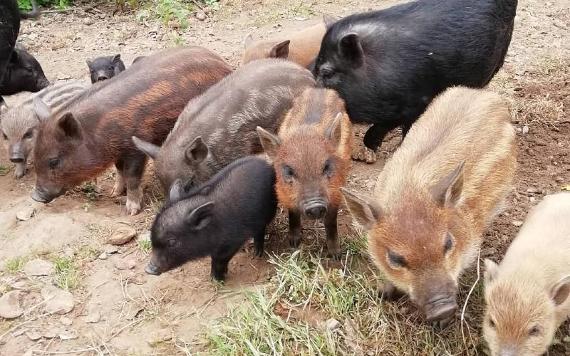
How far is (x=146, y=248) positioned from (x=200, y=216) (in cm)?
80

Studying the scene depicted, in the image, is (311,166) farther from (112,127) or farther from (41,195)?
(41,195)

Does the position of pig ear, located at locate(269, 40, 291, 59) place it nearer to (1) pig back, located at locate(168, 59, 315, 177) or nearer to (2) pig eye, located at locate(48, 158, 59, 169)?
(1) pig back, located at locate(168, 59, 315, 177)

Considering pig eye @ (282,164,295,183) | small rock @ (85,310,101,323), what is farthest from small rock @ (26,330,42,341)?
pig eye @ (282,164,295,183)

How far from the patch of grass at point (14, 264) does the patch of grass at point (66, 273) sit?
0.25m

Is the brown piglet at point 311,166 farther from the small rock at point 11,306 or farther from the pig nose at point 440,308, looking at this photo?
the small rock at point 11,306

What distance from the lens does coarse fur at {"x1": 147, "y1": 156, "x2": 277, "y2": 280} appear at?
15.1 ft

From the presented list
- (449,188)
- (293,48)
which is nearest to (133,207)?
(293,48)

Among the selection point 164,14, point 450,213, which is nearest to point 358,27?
point 450,213

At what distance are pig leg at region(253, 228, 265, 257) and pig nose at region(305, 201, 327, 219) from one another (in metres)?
0.59

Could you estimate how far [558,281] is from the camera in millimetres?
3729

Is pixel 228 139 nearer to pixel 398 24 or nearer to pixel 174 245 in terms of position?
pixel 174 245

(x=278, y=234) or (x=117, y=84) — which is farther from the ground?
(x=117, y=84)

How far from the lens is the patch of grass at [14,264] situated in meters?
5.05

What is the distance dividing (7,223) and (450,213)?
3821 mm
